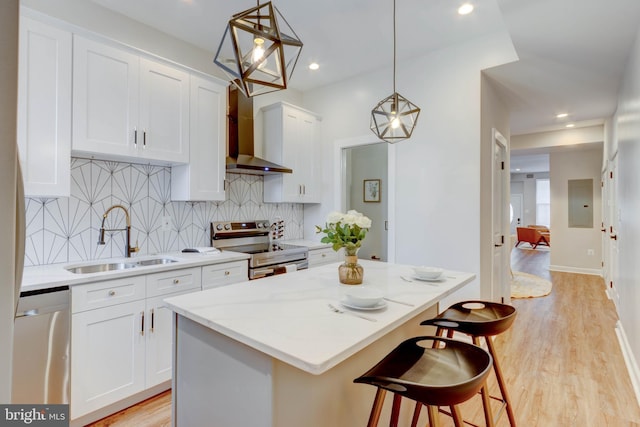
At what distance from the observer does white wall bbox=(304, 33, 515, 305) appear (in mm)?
3088

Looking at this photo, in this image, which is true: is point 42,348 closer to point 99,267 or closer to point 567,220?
point 99,267

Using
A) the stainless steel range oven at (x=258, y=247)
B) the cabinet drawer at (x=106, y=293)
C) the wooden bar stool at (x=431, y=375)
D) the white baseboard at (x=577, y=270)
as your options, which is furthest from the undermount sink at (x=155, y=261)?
the white baseboard at (x=577, y=270)

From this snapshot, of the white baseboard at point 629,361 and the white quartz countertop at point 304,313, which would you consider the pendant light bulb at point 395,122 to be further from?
the white baseboard at point 629,361

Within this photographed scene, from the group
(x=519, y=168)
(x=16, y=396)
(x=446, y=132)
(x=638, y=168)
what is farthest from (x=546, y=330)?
(x=519, y=168)

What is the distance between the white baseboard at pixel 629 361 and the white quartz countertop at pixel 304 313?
1616 millimetres

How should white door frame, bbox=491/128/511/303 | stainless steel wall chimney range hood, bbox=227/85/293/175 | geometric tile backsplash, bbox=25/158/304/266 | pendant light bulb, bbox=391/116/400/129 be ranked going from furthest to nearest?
white door frame, bbox=491/128/511/303 → stainless steel wall chimney range hood, bbox=227/85/293/175 → geometric tile backsplash, bbox=25/158/304/266 → pendant light bulb, bbox=391/116/400/129

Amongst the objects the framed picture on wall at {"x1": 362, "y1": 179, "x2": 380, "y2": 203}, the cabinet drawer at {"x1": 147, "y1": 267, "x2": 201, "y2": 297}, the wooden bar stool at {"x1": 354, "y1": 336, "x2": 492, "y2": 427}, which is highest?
the framed picture on wall at {"x1": 362, "y1": 179, "x2": 380, "y2": 203}

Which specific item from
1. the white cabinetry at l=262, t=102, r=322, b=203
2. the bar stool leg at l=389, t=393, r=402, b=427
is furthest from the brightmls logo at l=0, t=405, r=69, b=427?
the white cabinetry at l=262, t=102, r=322, b=203

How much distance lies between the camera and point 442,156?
3.30m

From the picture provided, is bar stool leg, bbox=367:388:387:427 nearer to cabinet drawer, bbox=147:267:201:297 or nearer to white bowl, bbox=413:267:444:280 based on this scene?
white bowl, bbox=413:267:444:280

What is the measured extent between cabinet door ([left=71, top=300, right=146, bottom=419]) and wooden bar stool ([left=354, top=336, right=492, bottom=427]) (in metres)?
1.73

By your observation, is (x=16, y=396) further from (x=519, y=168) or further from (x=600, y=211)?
(x=519, y=168)

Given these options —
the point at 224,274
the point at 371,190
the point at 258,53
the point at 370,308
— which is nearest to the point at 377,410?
the point at 370,308

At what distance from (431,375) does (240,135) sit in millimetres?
2947
